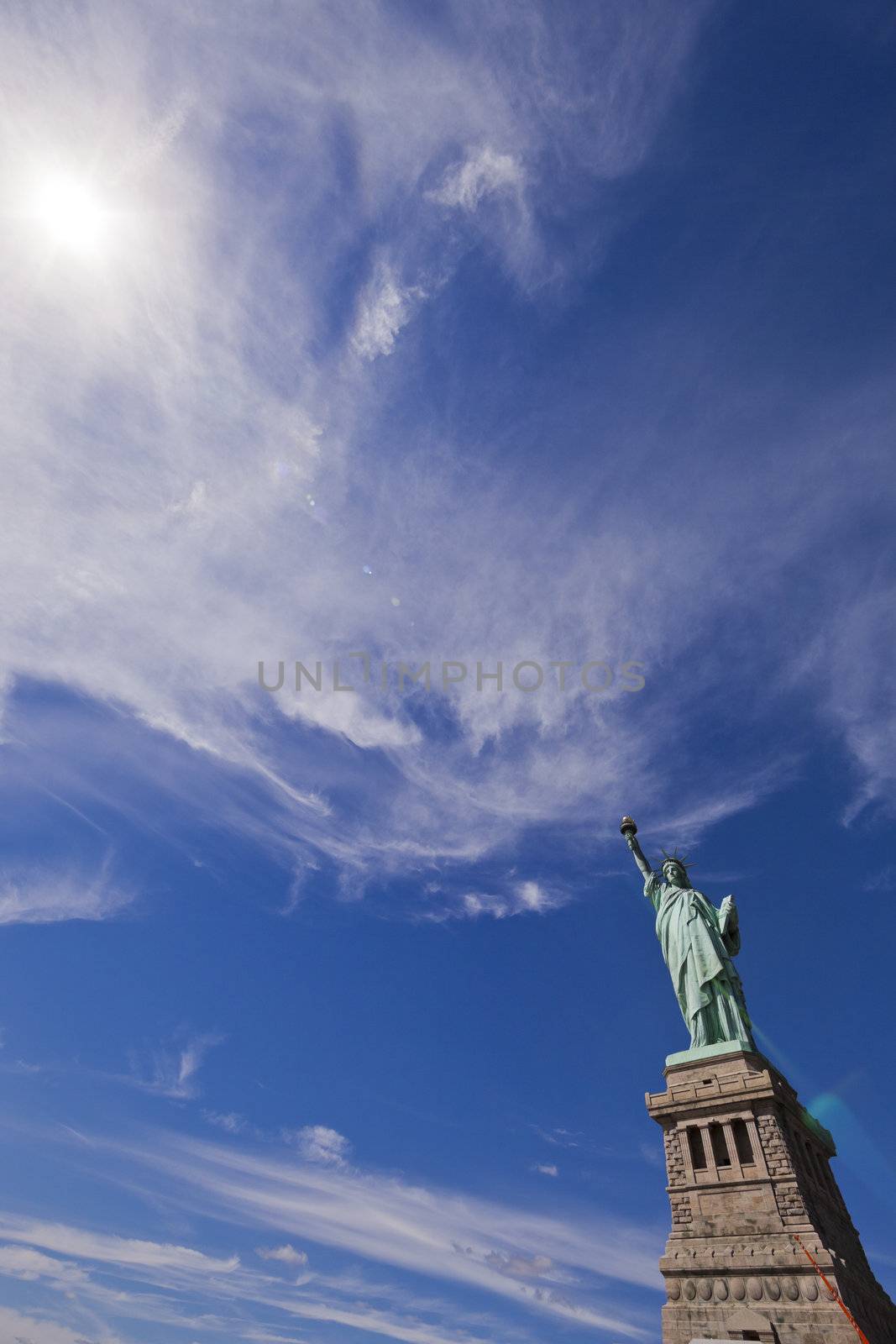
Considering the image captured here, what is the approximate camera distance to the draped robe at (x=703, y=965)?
32.8 metres

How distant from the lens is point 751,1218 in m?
25.9

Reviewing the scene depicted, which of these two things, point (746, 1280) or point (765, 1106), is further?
point (765, 1106)

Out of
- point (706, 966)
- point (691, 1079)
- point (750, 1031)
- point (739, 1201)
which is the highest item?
point (706, 966)

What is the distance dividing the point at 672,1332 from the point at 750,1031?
1228cm

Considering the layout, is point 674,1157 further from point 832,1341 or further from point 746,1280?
point 832,1341

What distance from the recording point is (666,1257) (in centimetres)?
2664

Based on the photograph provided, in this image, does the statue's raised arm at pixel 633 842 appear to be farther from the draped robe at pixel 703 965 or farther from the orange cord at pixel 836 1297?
the orange cord at pixel 836 1297

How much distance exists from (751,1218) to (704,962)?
407 inches

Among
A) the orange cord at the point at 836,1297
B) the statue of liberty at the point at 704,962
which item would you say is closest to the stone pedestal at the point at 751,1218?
the orange cord at the point at 836,1297

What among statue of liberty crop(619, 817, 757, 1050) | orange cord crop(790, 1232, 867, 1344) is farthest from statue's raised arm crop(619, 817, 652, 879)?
orange cord crop(790, 1232, 867, 1344)

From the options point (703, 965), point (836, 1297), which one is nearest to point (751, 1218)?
point (836, 1297)

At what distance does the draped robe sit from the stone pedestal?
1.71 meters

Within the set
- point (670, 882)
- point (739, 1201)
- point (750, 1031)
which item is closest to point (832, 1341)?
point (739, 1201)

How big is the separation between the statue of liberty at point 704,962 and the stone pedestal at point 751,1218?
66.0 inches
